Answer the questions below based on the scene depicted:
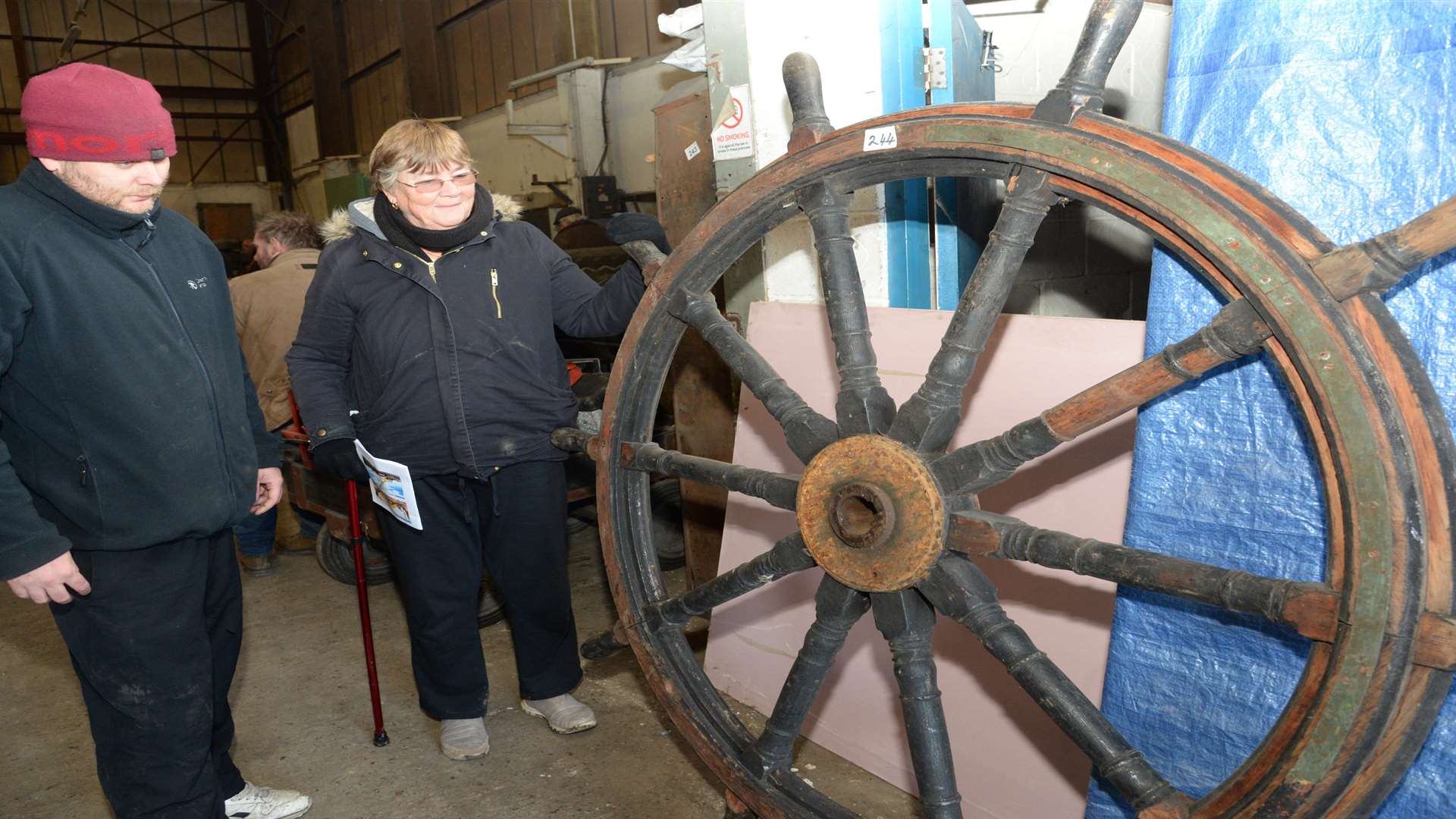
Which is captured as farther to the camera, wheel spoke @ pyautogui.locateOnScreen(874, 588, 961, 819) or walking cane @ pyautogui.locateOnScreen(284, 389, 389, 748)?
walking cane @ pyautogui.locateOnScreen(284, 389, 389, 748)

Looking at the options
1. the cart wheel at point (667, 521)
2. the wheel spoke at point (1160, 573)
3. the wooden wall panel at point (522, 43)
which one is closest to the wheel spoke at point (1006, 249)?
the wheel spoke at point (1160, 573)

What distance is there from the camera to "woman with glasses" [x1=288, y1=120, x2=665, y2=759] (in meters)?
2.15

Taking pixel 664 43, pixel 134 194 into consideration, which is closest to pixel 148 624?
pixel 134 194

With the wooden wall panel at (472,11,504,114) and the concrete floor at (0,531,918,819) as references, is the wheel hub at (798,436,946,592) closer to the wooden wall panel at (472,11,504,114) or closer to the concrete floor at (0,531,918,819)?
the concrete floor at (0,531,918,819)

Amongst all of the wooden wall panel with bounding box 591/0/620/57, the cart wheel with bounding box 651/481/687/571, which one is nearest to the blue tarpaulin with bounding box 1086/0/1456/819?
the cart wheel with bounding box 651/481/687/571

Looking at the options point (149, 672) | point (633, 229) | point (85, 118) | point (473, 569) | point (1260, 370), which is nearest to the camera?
point (1260, 370)

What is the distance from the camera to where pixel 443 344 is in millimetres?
2172

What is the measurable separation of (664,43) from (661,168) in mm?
5444

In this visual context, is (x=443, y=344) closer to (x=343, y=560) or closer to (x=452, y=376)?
(x=452, y=376)

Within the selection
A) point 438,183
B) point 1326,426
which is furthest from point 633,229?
point 1326,426

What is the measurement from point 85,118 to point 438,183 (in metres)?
0.63

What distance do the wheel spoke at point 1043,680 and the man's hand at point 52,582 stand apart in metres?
1.36

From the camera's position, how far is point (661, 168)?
9.35ft

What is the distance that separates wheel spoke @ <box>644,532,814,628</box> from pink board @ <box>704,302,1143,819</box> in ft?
1.65
